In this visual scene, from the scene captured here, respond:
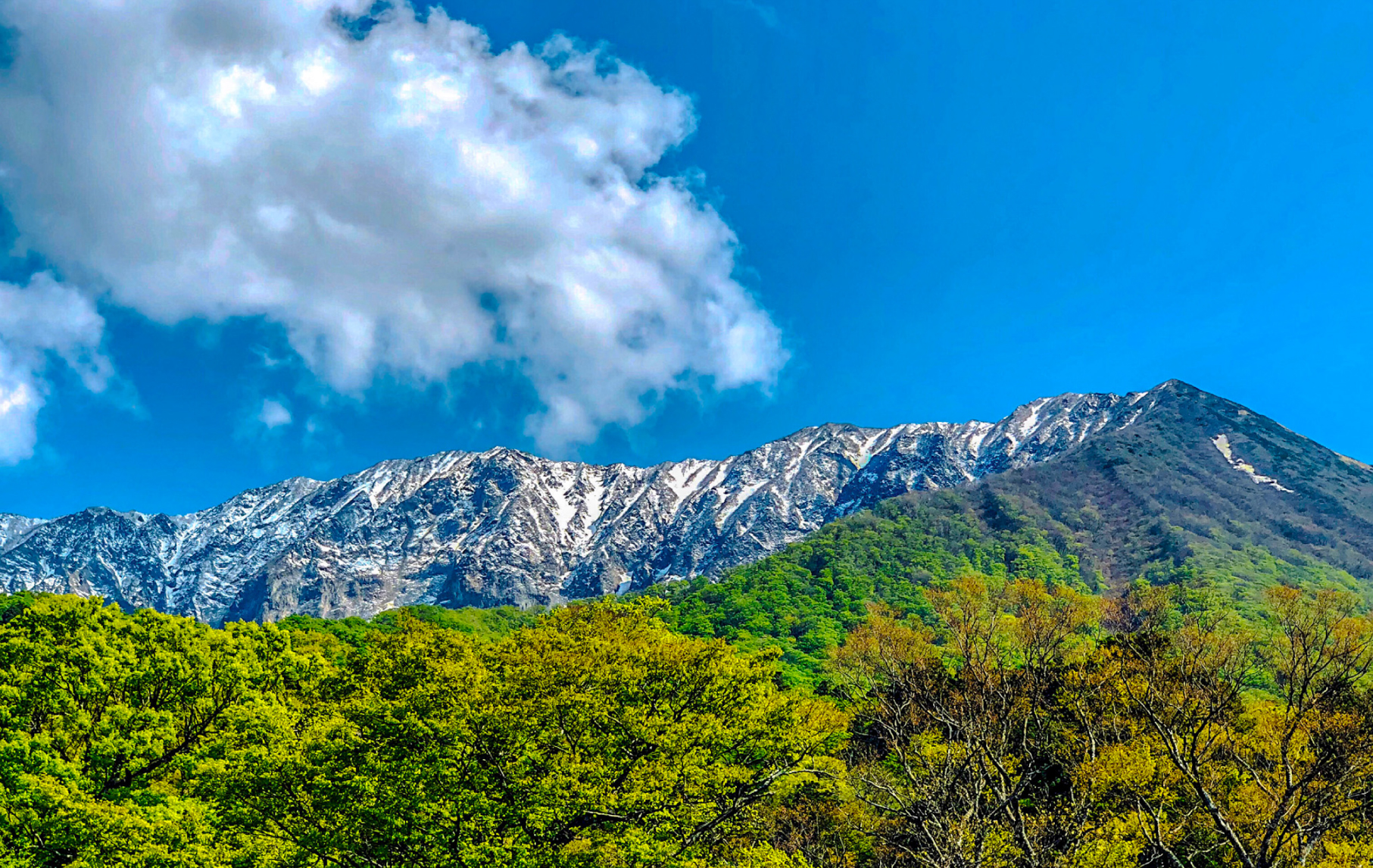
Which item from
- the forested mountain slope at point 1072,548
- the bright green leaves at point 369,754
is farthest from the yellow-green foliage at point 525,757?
the forested mountain slope at point 1072,548

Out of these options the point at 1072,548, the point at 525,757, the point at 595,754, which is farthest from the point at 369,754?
the point at 1072,548

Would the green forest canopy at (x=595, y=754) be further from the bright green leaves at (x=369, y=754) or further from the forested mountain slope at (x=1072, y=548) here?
the forested mountain slope at (x=1072, y=548)

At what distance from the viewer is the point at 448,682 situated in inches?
955

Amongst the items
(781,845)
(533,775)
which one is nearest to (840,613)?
(781,845)

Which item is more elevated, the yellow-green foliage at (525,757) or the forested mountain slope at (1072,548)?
the forested mountain slope at (1072,548)

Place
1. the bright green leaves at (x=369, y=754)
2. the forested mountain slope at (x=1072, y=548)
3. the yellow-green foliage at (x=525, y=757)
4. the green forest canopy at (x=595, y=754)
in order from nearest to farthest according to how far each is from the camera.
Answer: the green forest canopy at (x=595, y=754) < the yellow-green foliage at (x=525, y=757) < the bright green leaves at (x=369, y=754) < the forested mountain slope at (x=1072, y=548)

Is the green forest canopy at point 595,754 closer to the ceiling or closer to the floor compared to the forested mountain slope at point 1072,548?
closer to the floor

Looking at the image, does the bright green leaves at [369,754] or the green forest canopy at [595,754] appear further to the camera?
the bright green leaves at [369,754]

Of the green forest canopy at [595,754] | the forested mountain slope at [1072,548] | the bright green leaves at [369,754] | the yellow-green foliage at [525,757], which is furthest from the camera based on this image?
the forested mountain slope at [1072,548]

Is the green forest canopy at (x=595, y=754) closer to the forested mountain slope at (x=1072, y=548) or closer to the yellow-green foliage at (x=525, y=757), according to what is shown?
the yellow-green foliage at (x=525, y=757)

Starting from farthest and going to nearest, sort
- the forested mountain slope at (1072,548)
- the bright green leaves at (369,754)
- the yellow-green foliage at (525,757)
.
→ 1. the forested mountain slope at (1072,548)
2. the bright green leaves at (369,754)
3. the yellow-green foliage at (525,757)

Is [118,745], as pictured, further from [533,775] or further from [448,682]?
[533,775]

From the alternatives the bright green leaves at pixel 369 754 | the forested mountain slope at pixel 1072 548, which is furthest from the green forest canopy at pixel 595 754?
the forested mountain slope at pixel 1072 548

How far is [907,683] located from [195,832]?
29813mm
